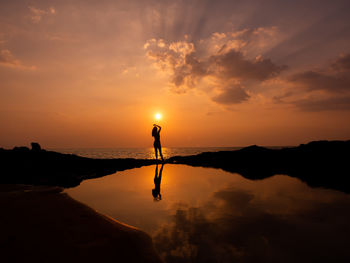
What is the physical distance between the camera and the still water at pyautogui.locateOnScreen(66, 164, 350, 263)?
2.96 meters

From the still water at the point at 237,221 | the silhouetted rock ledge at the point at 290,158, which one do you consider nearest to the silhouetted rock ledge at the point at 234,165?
the silhouetted rock ledge at the point at 290,158

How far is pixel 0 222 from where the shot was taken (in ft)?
11.9

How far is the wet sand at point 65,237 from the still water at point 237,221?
0.44 meters

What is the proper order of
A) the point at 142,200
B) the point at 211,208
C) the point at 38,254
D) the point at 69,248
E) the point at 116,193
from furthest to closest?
the point at 116,193 → the point at 142,200 → the point at 211,208 → the point at 69,248 → the point at 38,254

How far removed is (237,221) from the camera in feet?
13.7

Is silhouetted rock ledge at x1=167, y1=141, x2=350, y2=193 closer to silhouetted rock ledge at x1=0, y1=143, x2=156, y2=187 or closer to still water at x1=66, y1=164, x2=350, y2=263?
still water at x1=66, y1=164, x2=350, y2=263

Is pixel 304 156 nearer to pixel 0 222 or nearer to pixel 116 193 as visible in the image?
pixel 116 193

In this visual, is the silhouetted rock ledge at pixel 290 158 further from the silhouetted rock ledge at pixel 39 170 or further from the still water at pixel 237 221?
the silhouetted rock ledge at pixel 39 170

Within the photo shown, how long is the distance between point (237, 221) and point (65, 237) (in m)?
3.35

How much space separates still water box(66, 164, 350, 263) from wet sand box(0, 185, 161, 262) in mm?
439

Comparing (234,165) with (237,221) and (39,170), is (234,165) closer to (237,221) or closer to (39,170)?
(237,221)

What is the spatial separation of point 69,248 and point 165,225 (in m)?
1.82

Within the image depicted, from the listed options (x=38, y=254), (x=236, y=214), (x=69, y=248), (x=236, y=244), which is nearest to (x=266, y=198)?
(x=236, y=214)

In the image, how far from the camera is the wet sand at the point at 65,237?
A: 2.70 metres
